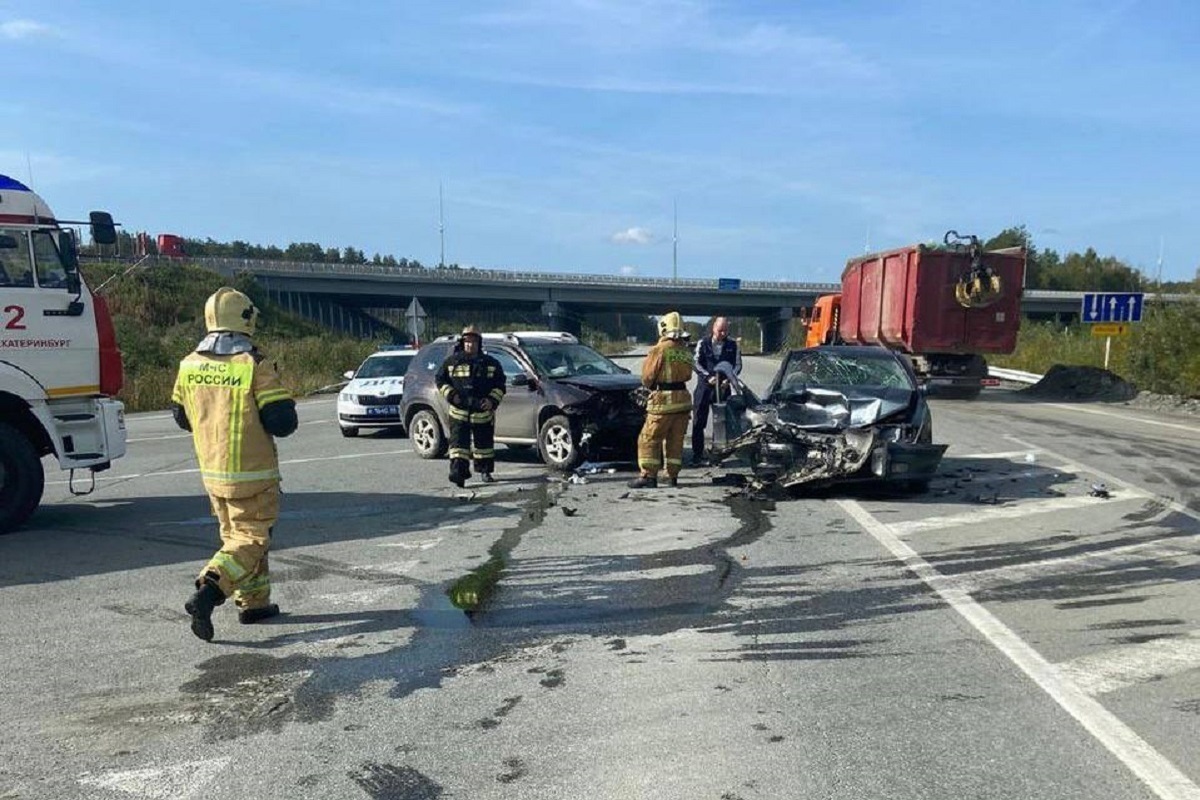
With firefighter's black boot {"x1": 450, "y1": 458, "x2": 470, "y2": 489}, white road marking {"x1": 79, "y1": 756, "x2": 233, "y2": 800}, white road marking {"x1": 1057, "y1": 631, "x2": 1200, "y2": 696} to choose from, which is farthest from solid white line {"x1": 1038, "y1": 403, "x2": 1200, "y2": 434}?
white road marking {"x1": 79, "y1": 756, "x2": 233, "y2": 800}

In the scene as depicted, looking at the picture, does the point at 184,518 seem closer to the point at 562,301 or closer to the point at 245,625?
the point at 245,625

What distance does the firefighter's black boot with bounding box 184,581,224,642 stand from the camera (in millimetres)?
5250

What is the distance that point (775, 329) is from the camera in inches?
3302

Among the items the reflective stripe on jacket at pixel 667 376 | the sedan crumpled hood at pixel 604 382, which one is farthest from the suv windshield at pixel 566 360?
the reflective stripe on jacket at pixel 667 376

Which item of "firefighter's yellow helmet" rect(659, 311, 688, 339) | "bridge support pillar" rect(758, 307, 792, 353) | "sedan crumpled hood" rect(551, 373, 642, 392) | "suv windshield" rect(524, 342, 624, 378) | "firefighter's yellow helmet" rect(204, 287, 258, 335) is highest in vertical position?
"firefighter's yellow helmet" rect(204, 287, 258, 335)

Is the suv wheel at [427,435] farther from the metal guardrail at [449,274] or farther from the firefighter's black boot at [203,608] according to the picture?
the metal guardrail at [449,274]

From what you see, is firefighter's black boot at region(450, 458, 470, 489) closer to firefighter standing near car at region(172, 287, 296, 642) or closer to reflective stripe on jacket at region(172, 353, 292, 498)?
firefighter standing near car at region(172, 287, 296, 642)

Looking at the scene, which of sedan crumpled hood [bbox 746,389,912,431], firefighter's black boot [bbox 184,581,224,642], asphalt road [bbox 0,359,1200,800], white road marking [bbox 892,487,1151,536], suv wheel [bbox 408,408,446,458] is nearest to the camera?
asphalt road [bbox 0,359,1200,800]

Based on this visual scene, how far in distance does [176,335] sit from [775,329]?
170ft

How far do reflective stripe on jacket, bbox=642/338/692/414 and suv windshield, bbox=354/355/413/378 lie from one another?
7.69 m

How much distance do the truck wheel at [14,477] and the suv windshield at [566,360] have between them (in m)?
5.73

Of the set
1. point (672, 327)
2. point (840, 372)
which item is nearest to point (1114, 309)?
point (840, 372)

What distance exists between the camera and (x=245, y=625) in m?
5.68

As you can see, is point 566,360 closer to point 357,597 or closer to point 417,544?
point 417,544
